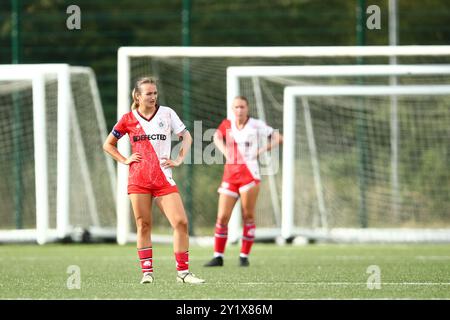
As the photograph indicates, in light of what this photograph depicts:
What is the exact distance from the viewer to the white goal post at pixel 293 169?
54.3ft

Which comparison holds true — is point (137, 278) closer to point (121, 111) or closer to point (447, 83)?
point (121, 111)

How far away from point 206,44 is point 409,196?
7732mm

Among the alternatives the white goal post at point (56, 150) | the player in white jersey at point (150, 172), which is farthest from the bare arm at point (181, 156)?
the white goal post at point (56, 150)

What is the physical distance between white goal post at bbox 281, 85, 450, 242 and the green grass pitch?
0.79 feet

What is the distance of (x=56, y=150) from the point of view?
1772cm

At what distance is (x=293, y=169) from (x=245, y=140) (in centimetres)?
458

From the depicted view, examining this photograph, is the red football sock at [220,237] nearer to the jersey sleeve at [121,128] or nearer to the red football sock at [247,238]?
the red football sock at [247,238]

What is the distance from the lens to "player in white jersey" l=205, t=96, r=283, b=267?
1266 centimetres

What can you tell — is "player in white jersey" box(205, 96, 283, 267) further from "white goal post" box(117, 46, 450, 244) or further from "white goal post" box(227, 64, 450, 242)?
"white goal post" box(117, 46, 450, 244)

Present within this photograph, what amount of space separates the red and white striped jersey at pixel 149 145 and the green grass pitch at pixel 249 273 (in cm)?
93

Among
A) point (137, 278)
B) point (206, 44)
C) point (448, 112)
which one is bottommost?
point (137, 278)

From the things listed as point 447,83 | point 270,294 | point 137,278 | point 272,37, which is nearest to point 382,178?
point 447,83

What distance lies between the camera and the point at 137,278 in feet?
35.5
